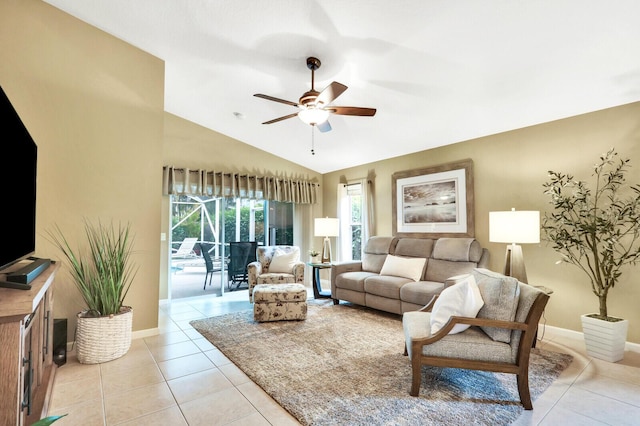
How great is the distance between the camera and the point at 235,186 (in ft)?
17.3

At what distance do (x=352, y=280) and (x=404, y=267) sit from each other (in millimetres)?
753

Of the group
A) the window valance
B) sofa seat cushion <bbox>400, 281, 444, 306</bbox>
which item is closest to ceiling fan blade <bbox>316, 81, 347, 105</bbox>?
sofa seat cushion <bbox>400, 281, 444, 306</bbox>

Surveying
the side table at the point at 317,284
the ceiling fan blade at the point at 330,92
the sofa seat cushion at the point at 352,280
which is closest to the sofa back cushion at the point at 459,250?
the sofa seat cushion at the point at 352,280

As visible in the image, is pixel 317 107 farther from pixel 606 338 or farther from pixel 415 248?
pixel 606 338

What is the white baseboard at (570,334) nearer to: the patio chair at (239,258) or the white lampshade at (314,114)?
the white lampshade at (314,114)

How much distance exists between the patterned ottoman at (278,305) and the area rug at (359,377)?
127mm

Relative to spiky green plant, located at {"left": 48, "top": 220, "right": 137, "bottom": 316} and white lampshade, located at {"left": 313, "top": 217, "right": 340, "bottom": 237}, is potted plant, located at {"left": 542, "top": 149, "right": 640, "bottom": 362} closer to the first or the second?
white lampshade, located at {"left": 313, "top": 217, "right": 340, "bottom": 237}

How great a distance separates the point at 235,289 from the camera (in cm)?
573

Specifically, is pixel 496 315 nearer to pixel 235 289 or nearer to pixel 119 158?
pixel 119 158

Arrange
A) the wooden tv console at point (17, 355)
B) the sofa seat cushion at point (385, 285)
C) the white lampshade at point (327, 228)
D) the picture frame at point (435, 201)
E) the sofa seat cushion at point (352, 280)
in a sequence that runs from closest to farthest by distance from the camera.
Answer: the wooden tv console at point (17, 355)
the sofa seat cushion at point (385, 285)
the picture frame at point (435, 201)
the sofa seat cushion at point (352, 280)
the white lampshade at point (327, 228)

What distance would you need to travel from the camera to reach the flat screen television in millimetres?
1650

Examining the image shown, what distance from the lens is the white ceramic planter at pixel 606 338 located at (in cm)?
269

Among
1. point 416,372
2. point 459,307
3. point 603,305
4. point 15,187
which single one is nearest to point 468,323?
point 459,307

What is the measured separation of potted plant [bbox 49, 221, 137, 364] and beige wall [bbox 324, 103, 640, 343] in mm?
4215
